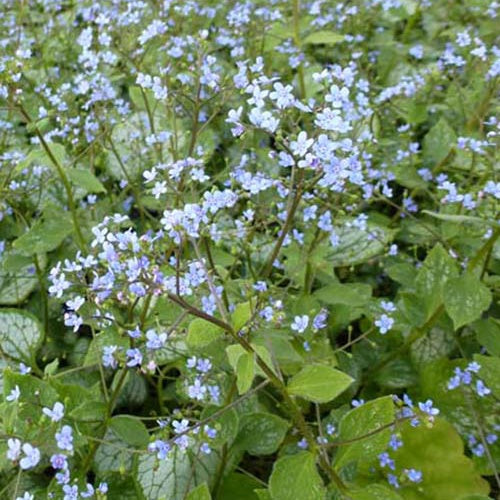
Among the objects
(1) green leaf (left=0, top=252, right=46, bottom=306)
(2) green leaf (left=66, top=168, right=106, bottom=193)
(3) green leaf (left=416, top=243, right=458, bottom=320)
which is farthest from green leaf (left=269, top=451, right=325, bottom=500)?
(1) green leaf (left=0, top=252, right=46, bottom=306)

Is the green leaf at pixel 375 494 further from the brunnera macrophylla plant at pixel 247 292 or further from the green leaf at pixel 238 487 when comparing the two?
the green leaf at pixel 238 487

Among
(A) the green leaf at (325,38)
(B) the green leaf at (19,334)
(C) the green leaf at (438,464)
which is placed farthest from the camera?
(A) the green leaf at (325,38)

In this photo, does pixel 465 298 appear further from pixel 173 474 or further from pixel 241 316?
pixel 173 474

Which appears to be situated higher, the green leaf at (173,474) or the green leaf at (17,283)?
the green leaf at (17,283)

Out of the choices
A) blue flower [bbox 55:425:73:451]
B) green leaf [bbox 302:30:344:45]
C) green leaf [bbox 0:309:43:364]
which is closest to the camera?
blue flower [bbox 55:425:73:451]

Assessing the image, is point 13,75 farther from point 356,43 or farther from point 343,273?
point 356,43

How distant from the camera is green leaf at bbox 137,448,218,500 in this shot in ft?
7.73

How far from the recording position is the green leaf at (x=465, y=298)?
98.3 inches

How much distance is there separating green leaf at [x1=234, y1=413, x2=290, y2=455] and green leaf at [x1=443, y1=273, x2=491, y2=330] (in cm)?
76

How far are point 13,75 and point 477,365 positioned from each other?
6.77 feet

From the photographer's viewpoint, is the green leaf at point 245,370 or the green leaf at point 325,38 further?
the green leaf at point 325,38

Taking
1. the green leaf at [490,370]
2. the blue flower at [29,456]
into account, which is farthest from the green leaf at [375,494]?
the blue flower at [29,456]

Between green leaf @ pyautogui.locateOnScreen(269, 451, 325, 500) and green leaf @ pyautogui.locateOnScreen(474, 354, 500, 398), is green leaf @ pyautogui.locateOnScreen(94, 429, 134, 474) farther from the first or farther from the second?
green leaf @ pyautogui.locateOnScreen(474, 354, 500, 398)

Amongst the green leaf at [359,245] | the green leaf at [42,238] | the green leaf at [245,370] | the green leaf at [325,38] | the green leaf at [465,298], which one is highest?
the green leaf at [325,38]
